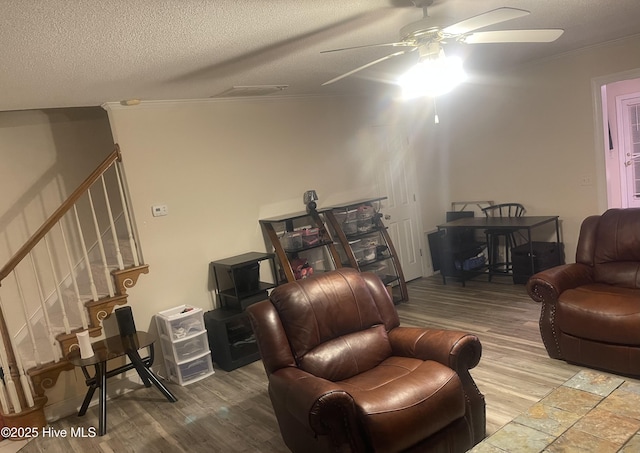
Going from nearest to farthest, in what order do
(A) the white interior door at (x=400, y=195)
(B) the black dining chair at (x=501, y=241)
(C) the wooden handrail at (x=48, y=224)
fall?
1. (C) the wooden handrail at (x=48, y=224)
2. (B) the black dining chair at (x=501, y=241)
3. (A) the white interior door at (x=400, y=195)

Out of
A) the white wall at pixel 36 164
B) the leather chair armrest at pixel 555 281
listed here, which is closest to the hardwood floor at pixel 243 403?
the leather chair armrest at pixel 555 281

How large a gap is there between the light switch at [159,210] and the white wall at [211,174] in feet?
0.14

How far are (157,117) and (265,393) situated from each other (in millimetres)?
2491

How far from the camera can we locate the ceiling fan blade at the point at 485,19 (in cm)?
191

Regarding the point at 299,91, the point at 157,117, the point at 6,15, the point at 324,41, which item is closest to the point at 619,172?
the point at 299,91

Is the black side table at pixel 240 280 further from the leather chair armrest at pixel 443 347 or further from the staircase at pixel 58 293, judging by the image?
the leather chair armrest at pixel 443 347

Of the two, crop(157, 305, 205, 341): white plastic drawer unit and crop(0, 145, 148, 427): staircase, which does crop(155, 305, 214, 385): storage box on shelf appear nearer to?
crop(157, 305, 205, 341): white plastic drawer unit

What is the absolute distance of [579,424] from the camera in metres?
1.75

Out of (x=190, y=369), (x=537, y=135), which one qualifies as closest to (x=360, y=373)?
(x=190, y=369)

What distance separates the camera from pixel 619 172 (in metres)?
6.39

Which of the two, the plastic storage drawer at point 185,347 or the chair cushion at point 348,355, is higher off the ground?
the chair cushion at point 348,355

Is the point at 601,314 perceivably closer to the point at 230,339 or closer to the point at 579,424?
the point at 579,424

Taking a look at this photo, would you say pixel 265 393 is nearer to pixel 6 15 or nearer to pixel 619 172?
pixel 6 15

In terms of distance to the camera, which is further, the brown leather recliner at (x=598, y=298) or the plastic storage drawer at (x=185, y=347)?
the plastic storage drawer at (x=185, y=347)
